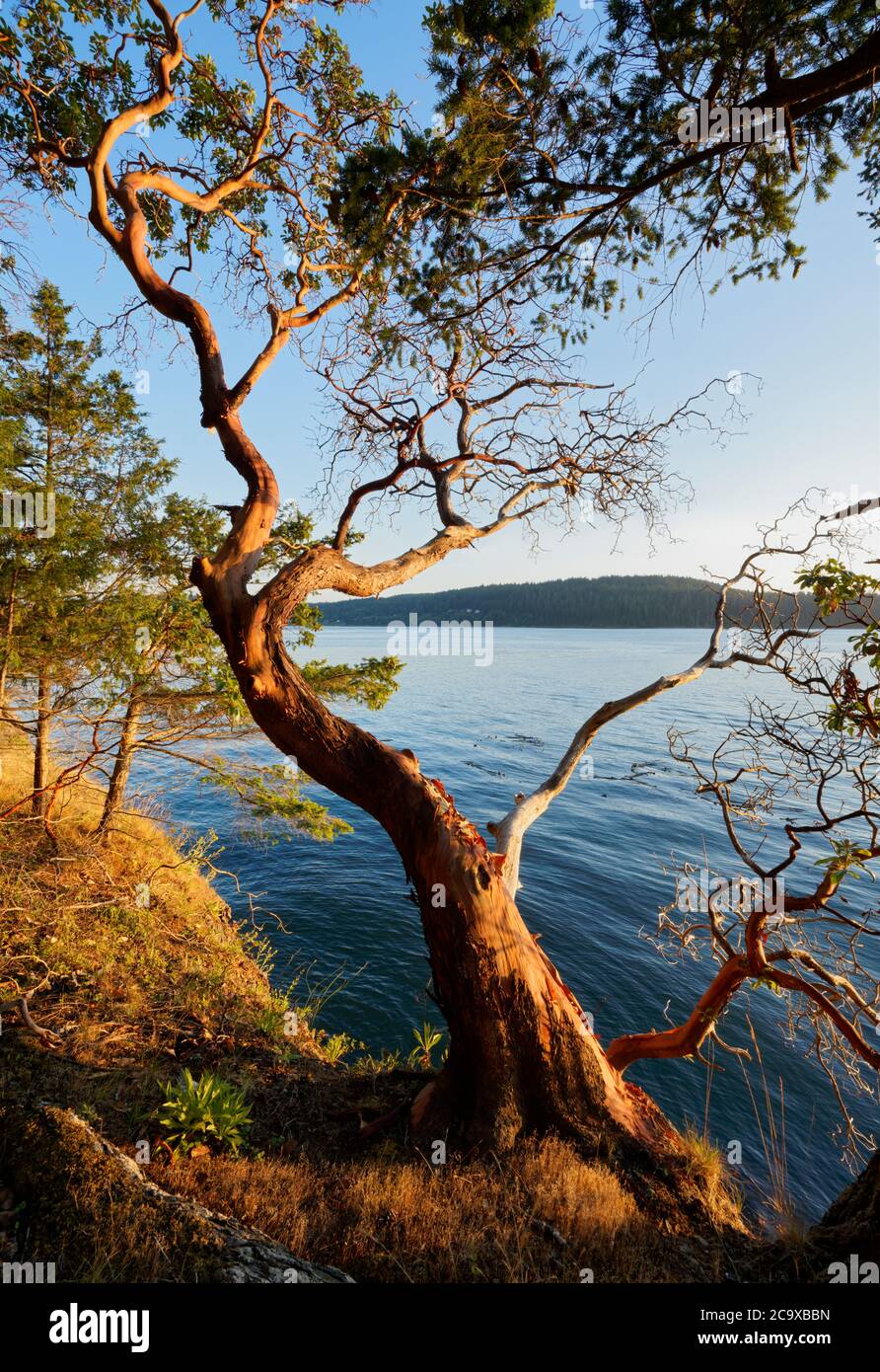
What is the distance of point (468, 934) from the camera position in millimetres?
4086

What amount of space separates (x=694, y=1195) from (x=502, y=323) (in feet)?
27.2

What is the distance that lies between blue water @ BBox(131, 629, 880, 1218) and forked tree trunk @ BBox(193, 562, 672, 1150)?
7.89ft

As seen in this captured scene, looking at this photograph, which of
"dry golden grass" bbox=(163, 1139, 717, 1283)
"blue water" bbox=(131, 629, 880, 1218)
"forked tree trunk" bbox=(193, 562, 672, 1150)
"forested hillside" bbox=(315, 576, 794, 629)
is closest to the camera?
"dry golden grass" bbox=(163, 1139, 717, 1283)

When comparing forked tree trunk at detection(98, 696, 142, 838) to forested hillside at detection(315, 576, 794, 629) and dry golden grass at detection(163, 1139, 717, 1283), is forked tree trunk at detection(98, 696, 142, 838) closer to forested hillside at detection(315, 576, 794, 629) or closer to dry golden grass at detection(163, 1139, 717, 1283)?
dry golden grass at detection(163, 1139, 717, 1283)

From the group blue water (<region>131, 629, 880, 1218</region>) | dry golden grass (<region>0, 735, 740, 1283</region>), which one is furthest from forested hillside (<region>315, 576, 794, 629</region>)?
dry golden grass (<region>0, 735, 740, 1283</region>)

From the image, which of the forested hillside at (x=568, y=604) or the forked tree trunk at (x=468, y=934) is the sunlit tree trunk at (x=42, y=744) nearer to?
the forked tree trunk at (x=468, y=934)

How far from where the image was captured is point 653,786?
25797mm

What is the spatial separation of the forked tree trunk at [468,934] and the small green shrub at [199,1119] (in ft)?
5.39

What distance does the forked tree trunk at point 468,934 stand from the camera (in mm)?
4059

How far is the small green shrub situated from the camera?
13.4 feet

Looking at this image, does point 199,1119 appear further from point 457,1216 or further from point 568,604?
point 568,604

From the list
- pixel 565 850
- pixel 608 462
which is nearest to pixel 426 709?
pixel 565 850

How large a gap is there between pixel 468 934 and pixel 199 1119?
2582mm
